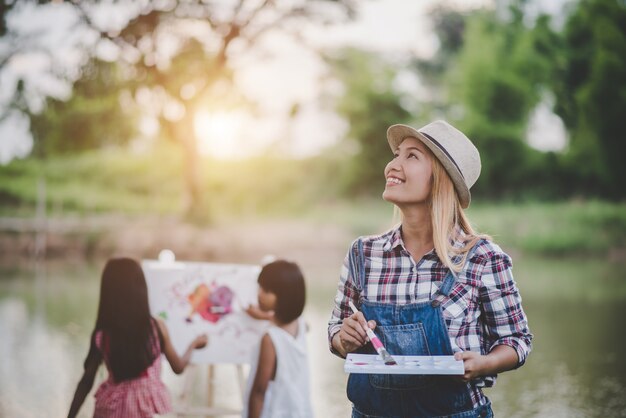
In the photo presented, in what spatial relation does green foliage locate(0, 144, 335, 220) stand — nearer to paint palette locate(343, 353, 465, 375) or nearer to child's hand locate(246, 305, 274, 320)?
child's hand locate(246, 305, 274, 320)

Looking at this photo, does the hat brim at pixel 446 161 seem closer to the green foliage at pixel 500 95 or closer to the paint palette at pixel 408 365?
the paint palette at pixel 408 365

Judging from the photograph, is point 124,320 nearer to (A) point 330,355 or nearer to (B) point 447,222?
(B) point 447,222

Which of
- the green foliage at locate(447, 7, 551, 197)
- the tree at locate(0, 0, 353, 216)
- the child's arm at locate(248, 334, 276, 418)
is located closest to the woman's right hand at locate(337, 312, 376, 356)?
the child's arm at locate(248, 334, 276, 418)

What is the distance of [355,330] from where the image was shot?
163cm

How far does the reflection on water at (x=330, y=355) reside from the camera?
486 cm

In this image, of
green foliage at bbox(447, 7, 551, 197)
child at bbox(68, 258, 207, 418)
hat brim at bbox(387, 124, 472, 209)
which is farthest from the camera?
green foliage at bbox(447, 7, 551, 197)

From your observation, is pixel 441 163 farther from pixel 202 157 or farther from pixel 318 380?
pixel 202 157

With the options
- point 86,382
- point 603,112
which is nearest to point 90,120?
point 603,112

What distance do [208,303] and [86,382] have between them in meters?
1.22

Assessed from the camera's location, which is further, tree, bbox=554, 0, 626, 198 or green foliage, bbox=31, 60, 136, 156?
tree, bbox=554, 0, 626, 198

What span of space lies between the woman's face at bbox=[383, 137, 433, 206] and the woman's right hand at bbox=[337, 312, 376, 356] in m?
0.31

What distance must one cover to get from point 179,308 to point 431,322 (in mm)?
2309

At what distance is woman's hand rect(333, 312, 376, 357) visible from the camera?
5.32 ft

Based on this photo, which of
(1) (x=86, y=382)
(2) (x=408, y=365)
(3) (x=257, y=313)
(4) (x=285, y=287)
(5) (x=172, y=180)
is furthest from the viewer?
(5) (x=172, y=180)
